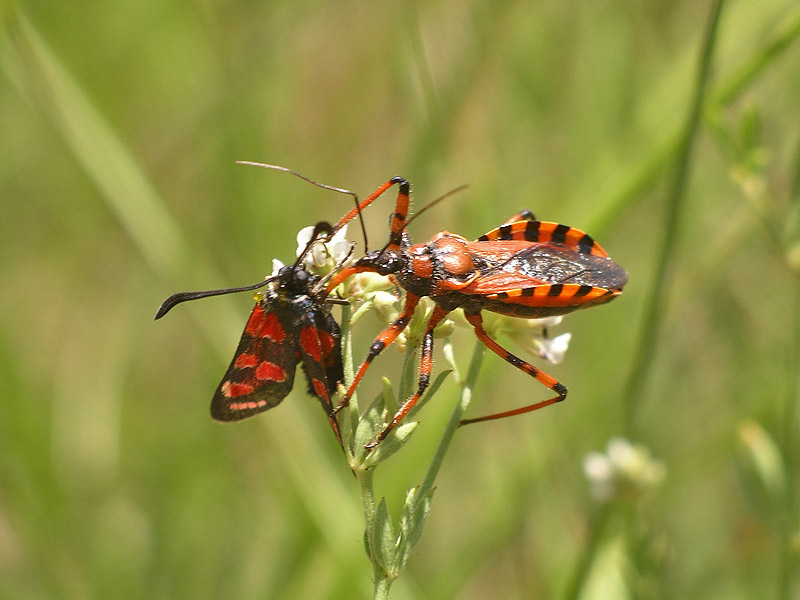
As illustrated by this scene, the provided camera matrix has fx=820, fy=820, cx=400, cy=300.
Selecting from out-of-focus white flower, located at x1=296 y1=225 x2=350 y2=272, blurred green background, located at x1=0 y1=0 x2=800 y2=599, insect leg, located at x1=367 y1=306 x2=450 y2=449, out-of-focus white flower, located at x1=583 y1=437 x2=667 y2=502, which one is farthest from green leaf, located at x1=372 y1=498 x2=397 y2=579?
out-of-focus white flower, located at x1=583 y1=437 x2=667 y2=502

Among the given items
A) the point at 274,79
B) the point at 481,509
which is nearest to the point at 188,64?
the point at 274,79

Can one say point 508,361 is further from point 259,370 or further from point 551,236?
point 259,370

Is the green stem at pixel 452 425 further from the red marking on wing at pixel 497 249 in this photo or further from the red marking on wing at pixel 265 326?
the red marking on wing at pixel 497 249

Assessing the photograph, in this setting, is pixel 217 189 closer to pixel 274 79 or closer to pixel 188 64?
pixel 274 79

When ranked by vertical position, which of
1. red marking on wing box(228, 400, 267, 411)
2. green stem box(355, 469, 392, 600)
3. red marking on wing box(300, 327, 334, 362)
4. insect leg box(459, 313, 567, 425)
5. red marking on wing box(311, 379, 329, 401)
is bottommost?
insect leg box(459, 313, 567, 425)

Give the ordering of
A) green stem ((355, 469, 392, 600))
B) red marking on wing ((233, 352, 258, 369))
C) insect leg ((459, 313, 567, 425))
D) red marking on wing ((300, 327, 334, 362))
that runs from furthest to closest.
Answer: insect leg ((459, 313, 567, 425)), red marking on wing ((233, 352, 258, 369)), red marking on wing ((300, 327, 334, 362)), green stem ((355, 469, 392, 600))

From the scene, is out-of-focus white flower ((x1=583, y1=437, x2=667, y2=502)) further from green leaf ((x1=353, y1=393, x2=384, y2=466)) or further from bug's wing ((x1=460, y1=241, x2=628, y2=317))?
green leaf ((x1=353, y1=393, x2=384, y2=466))

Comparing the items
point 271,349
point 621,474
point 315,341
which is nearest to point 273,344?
point 271,349

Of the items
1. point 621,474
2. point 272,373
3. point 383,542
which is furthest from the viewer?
point 621,474
